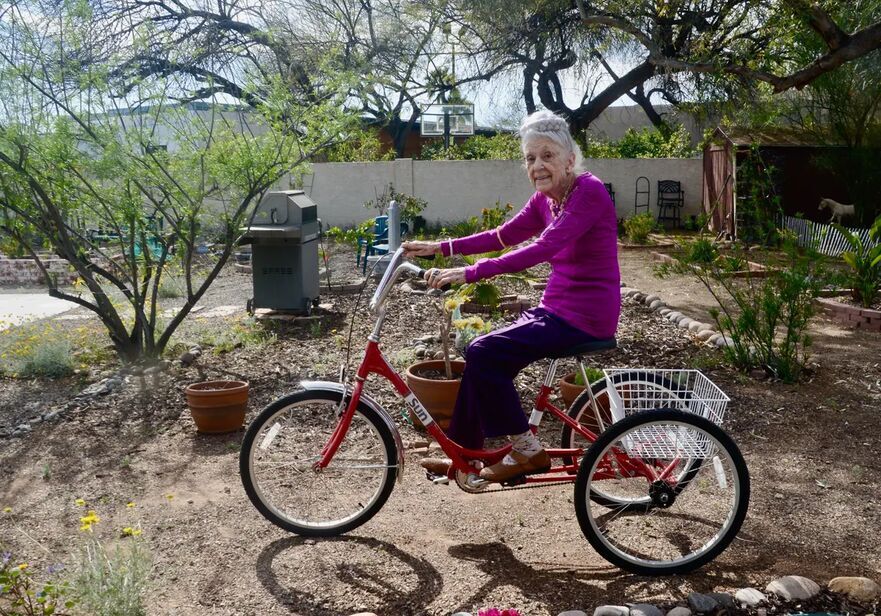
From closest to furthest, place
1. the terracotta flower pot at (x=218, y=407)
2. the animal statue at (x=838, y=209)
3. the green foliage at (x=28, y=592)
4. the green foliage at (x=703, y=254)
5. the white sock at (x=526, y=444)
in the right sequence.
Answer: the green foliage at (x=28, y=592) < the white sock at (x=526, y=444) < the terracotta flower pot at (x=218, y=407) < the green foliage at (x=703, y=254) < the animal statue at (x=838, y=209)

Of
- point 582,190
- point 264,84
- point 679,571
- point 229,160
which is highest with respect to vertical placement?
point 264,84

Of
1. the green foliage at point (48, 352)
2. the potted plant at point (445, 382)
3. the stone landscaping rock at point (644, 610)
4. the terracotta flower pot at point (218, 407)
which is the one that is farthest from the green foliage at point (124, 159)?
the stone landscaping rock at point (644, 610)

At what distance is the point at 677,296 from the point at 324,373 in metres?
5.26

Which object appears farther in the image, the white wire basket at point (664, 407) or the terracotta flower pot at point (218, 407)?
the terracotta flower pot at point (218, 407)

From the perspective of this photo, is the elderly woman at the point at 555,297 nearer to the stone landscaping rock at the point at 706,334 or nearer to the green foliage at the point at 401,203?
the stone landscaping rock at the point at 706,334

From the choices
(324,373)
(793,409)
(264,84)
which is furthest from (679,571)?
(264,84)

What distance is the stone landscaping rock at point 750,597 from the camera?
2842 mm

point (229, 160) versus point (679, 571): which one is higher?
point (229, 160)

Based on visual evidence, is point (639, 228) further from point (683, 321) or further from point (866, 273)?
point (683, 321)

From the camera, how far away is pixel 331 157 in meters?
21.9

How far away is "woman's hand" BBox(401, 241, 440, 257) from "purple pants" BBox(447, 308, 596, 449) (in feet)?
1.27

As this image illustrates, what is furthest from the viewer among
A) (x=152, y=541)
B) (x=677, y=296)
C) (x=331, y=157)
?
(x=331, y=157)

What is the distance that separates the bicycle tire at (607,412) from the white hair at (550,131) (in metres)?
0.94

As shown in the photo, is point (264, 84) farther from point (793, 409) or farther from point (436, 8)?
point (436, 8)
